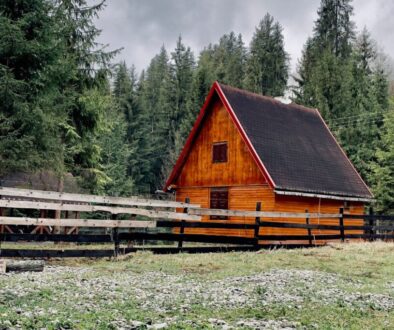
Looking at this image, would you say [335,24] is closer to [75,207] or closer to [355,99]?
[355,99]

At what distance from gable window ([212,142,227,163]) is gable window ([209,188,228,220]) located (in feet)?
5.22

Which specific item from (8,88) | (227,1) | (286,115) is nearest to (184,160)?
(286,115)

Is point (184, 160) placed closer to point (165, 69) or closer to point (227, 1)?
point (227, 1)

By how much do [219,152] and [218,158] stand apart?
1.09ft

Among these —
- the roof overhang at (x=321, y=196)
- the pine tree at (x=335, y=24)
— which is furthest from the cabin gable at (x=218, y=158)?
the pine tree at (x=335, y=24)

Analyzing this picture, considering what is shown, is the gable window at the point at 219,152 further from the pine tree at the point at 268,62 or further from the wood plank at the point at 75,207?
the pine tree at the point at 268,62

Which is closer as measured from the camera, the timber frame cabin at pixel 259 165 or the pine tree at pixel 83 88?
the pine tree at pixel 83 88

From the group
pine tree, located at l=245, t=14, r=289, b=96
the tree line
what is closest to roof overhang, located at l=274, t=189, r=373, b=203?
the tree line

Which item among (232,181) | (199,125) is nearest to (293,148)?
(232,181)

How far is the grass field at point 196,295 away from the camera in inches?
248

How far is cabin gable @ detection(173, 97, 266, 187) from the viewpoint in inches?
983

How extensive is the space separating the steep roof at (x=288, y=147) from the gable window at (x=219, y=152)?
1586 millimetres

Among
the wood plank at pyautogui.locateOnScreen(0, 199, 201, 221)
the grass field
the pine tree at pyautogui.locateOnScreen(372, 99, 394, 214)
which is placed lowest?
the grass field

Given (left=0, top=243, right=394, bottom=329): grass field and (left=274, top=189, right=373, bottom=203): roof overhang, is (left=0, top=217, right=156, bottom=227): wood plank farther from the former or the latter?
(left=274, top=189, right=373, bottom=203): roof overhang
